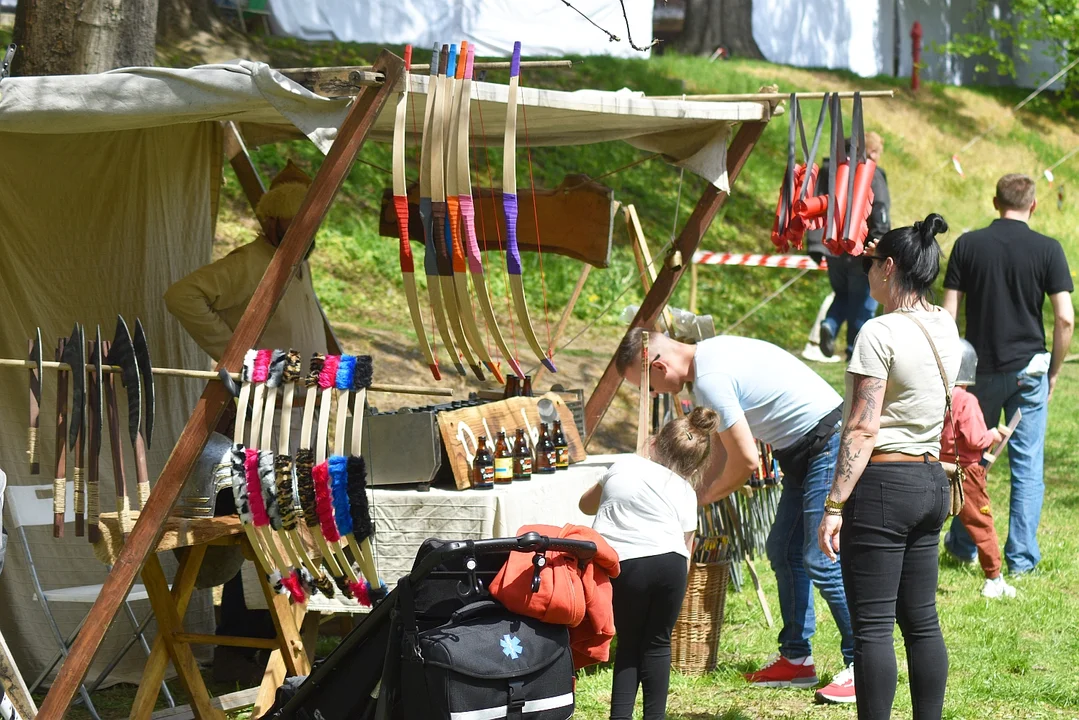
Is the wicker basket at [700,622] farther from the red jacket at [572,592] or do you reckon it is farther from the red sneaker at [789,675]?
the red jacket at [572,592]

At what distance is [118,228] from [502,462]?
175 centimetres

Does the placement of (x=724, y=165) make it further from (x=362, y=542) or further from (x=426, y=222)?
(x=362, y=542)

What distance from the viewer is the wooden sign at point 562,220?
209 inches

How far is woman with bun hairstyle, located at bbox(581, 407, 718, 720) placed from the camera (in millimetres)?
3721

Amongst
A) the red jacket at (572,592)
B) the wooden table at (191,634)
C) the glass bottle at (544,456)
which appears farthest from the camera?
the glass bottle at (544,456)

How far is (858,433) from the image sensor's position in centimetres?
342

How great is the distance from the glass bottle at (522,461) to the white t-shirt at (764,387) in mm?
849

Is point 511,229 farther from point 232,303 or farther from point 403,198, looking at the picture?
point 232,303

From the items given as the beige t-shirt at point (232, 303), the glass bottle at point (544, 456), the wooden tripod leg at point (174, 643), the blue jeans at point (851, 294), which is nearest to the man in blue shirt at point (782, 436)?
the glass bottle at point (544, 456)

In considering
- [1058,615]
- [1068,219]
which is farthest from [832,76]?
[1058,615]

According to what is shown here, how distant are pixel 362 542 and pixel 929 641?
1640 millimetres

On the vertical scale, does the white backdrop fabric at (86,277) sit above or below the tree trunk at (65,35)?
below

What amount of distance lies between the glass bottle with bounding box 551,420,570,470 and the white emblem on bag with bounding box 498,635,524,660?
6.22 feet

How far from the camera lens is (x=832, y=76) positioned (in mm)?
19062
